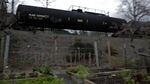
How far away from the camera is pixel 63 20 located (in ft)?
44.5

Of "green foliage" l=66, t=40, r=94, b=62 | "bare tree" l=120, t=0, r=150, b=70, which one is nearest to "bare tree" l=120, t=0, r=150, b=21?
"bare tree" l=120, t=0, r=150, b=70

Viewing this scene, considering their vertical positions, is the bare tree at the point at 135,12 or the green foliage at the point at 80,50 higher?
the bare tree at the point at 135,12

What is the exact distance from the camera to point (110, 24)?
619 inches

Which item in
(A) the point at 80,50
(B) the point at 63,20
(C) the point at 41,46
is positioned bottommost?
(A) the point at 80,50

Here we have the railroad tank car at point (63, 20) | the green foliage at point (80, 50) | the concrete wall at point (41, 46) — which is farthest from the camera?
the railroad tank car at point (63, 20)

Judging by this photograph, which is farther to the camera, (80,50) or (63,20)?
(63,20)

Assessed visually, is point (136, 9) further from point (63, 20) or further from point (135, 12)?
point (63, 20)

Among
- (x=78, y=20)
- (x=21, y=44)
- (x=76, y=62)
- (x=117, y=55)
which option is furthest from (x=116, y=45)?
(x=21, y=44)

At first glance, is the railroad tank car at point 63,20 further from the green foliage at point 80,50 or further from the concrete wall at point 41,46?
the green foliage at point 80,50

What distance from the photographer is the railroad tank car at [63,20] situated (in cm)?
1230

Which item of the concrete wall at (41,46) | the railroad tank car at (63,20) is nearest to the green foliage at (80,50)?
the concrete wall at (41,46)

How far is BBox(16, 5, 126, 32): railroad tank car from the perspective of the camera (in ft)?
40.3

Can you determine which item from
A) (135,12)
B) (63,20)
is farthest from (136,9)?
(63,20)

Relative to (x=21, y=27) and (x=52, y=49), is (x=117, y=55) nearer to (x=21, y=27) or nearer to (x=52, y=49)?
(x=52, y=49)
